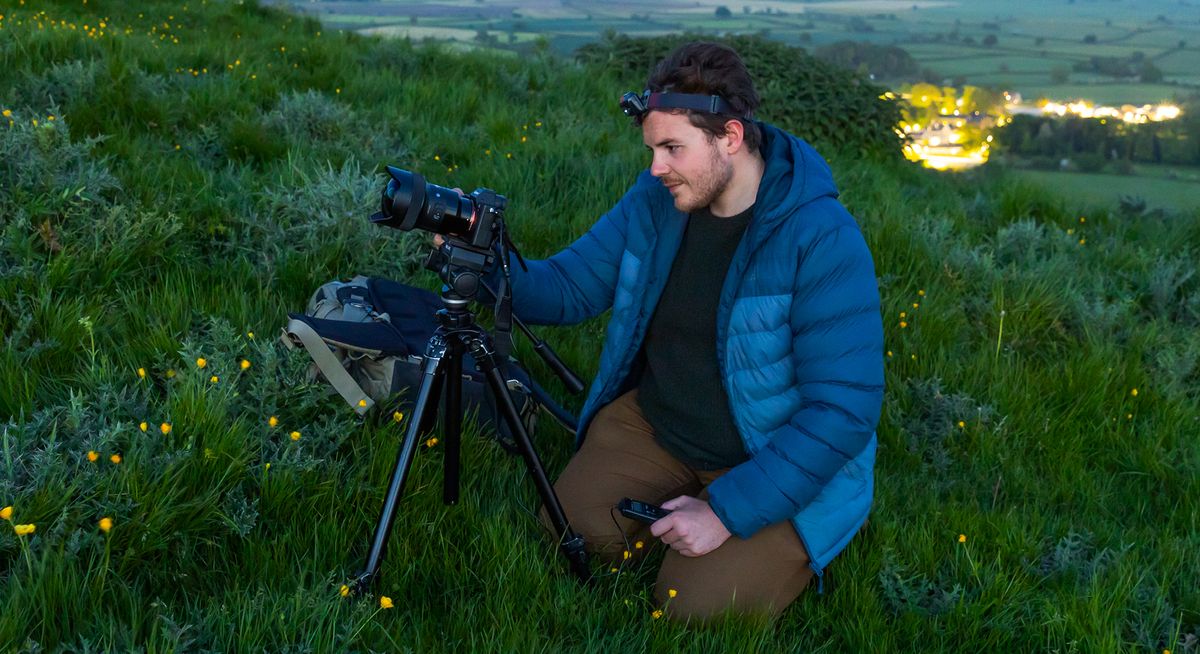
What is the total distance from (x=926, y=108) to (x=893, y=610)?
10871 mm

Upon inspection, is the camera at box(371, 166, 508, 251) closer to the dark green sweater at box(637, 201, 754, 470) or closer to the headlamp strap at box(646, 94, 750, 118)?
the headlamp strap at box(646, 94, 750, 118)

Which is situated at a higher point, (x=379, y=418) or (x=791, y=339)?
(x=791, y=339)

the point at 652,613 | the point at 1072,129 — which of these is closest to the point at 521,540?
the point at 652,613

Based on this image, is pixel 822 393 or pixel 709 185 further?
pixel 709 185

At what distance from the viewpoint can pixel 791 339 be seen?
3.31m

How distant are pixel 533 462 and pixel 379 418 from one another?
0.90 metres

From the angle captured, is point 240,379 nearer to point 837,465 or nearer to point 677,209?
point 677,209

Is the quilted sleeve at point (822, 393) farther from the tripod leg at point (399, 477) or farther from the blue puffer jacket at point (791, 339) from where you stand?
the tripod leg at point (399, 477)

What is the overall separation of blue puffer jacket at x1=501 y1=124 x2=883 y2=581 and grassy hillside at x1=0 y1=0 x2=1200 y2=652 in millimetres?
405

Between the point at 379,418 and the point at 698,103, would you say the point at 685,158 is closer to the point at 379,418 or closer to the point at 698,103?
the point at 698,103

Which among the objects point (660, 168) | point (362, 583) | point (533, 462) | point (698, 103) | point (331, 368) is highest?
point (698, 103)

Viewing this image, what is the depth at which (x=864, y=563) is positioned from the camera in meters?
3.54

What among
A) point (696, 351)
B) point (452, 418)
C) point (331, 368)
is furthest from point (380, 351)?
point (696, 351)

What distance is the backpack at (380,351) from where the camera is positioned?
3686 mm
